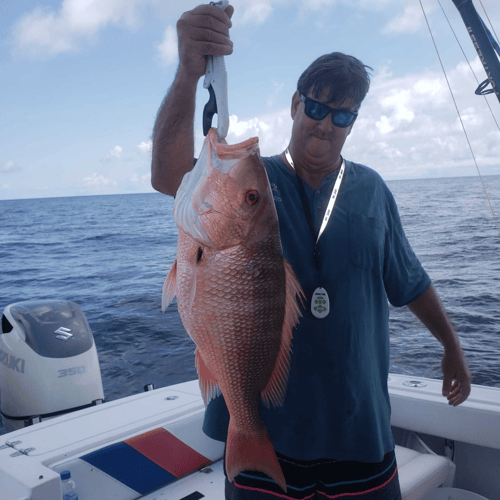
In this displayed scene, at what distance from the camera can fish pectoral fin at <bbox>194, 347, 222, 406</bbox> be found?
1.43m

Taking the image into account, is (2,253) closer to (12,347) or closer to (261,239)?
(12,347)

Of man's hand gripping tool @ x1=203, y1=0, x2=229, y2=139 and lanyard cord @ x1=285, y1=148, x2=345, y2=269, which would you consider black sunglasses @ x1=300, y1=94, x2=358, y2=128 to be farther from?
man's hand gripping tool @ x1=203, y1=0, x2=229, y2=139

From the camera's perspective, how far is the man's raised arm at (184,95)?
4.19ft

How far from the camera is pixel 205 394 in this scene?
1500 millimetres

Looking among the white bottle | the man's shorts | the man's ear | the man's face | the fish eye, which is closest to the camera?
the fish eye

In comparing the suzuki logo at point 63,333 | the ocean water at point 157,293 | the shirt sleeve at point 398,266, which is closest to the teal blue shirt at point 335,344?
the shirt sleeve at point 398,266

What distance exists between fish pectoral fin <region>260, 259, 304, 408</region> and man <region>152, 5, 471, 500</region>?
0.25 metres

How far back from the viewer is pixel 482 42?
5.04 m

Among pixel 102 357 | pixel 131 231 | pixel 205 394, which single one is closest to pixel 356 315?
pixel 205 394

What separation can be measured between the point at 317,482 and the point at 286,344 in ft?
2.15

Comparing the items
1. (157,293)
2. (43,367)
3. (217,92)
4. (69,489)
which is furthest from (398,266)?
(157,293)

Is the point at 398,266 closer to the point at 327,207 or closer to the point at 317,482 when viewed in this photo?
the point at 327,207

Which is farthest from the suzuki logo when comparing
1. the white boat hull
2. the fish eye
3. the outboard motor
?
the fish eye

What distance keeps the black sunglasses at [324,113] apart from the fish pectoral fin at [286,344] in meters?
0.74
